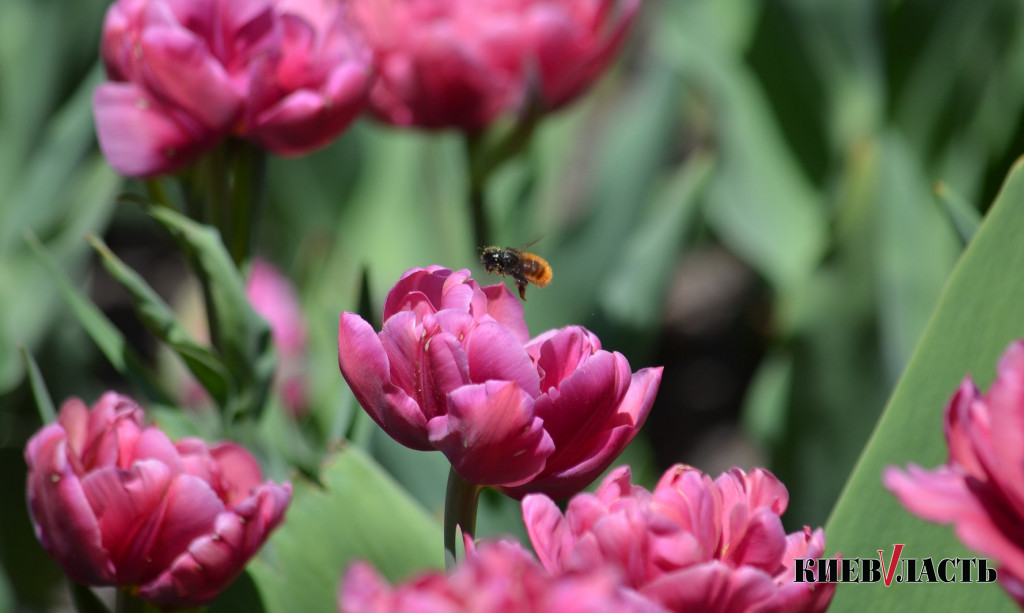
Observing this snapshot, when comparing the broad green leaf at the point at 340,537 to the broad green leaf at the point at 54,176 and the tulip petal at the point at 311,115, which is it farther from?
the broad green leaf at the point at 54,176

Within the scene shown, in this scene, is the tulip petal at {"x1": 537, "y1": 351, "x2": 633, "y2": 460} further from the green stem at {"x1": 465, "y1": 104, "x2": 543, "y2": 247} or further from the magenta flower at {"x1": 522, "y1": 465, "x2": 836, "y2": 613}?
the green stem at {"x1": 465, "y1": 104, "x2": 543, "y2": 247}

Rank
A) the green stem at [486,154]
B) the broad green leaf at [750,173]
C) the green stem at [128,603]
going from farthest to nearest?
1. the broad green leaf at [750,173]
2. the green stem at [486,154]
3. the green stem at [128,603]

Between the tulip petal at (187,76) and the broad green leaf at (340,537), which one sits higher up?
the tulip petal at (187,76)

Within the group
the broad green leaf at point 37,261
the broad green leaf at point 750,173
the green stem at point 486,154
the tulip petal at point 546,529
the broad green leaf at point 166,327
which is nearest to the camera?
the tulip petal at point 546,529

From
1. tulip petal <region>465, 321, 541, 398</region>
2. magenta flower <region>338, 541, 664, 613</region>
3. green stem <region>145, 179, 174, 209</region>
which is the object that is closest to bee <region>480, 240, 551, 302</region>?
green stem <region>145, 179, 174, 209</region>

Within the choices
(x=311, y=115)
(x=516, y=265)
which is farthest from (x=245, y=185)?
(x=516, y=265)

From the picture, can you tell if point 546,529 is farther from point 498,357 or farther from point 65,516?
point 65,516

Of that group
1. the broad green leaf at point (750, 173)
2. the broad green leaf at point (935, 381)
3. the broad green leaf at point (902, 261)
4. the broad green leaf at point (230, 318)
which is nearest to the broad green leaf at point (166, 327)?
the broad green leaf at point (230, 318)
